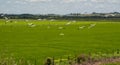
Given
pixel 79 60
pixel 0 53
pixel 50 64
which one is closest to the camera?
pixel 0 53

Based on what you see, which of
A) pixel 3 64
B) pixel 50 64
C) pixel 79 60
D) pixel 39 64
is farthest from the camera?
pixel 39 64

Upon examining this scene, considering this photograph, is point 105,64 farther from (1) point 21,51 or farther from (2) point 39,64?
(1) point 21,51

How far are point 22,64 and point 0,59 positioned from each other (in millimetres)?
4111

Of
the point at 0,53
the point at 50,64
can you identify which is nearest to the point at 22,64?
the point at 0,53

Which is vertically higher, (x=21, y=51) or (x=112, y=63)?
(x=112, y=63)

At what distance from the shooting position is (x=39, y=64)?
3712 centimetres

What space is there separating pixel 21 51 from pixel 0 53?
3853cm

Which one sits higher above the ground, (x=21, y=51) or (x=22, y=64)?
(x=22, y=64)

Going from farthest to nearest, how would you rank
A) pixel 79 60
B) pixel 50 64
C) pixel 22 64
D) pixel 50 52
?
pixel 50 52
pixel 79 60
pixel 50 64
pixel 22 64

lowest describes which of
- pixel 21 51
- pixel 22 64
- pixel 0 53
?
pixel 21 51

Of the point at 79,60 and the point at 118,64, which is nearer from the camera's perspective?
the point at 118,64

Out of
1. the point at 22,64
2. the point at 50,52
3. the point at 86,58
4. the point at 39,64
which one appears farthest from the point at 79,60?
the point at 50,52

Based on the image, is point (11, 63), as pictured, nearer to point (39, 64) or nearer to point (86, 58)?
point (86, 58)

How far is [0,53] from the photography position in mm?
18078
